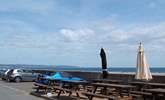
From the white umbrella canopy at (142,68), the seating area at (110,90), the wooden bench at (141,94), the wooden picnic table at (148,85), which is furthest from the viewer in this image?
the white umbrella canopy at (142,68)

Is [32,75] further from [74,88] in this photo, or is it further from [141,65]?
[141,65]

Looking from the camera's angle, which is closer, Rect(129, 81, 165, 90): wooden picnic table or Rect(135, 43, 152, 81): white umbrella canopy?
Rect(129, 81, 165, 90): wooden picnic table

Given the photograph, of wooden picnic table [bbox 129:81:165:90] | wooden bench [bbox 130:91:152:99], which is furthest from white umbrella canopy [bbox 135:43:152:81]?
wooden bench [bbox 130:91:152:99]

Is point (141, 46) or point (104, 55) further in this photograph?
point (104, 55)

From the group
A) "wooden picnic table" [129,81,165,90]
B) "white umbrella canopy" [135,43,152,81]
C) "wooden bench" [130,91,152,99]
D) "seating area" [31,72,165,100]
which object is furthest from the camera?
"white umbrella canopy" [135,43,152,81]

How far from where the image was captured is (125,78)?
25.7 meters

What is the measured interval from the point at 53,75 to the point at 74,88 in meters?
9.00

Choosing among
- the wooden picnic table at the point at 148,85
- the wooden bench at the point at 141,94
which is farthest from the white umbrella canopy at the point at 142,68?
the wooden bench at the point at 141,94

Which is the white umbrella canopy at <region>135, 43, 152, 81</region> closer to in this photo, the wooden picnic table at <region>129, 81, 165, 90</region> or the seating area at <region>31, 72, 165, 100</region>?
the seating area at <region>31, 72, 165, 100</region>

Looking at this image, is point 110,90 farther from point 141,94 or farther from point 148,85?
point 141,94

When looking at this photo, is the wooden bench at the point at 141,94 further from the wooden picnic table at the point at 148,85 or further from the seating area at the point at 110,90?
the wooden picnic table at the point at 148,85

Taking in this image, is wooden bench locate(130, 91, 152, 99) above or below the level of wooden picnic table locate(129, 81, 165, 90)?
below

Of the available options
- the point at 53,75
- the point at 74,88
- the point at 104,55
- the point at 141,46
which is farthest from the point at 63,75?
the point at 141,46

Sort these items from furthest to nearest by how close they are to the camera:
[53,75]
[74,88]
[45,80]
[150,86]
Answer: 1. [53,75]
2. [45,80]
3. [74,88]
4. [150,86]
